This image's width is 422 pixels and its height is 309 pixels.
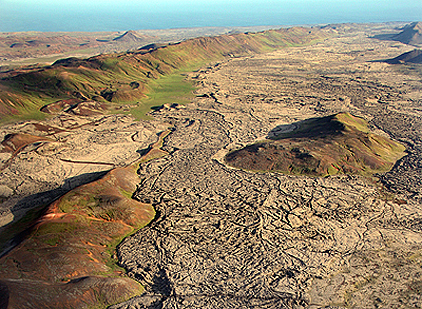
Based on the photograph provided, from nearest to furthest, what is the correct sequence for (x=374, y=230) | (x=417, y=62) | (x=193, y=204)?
(x=374, y=230) → (x=193, y=204) → (x=417, y=62)

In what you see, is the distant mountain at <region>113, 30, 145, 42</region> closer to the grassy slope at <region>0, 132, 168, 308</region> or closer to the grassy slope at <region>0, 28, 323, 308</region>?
the grassy slope at <region>0, 28, 323, 308</region>

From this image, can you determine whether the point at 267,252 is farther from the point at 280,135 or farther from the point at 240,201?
the point at 280,135

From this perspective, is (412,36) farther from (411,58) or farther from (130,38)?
(130,38)

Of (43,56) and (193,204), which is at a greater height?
(43,56)

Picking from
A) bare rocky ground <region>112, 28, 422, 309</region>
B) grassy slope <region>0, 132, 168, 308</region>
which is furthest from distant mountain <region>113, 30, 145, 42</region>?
grassy slope <region>0, 132, 168, 308</region>

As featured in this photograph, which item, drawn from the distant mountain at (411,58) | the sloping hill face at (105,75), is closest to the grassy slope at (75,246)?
the sloping hill face at (105,75)

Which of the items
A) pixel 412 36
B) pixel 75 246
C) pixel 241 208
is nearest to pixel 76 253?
pixel 75 246

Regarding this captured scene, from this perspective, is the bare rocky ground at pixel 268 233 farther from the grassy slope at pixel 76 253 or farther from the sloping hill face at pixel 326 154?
the sloping hill face at pixel 326 154

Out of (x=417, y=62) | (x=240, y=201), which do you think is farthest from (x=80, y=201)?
(x=417, y=62)
